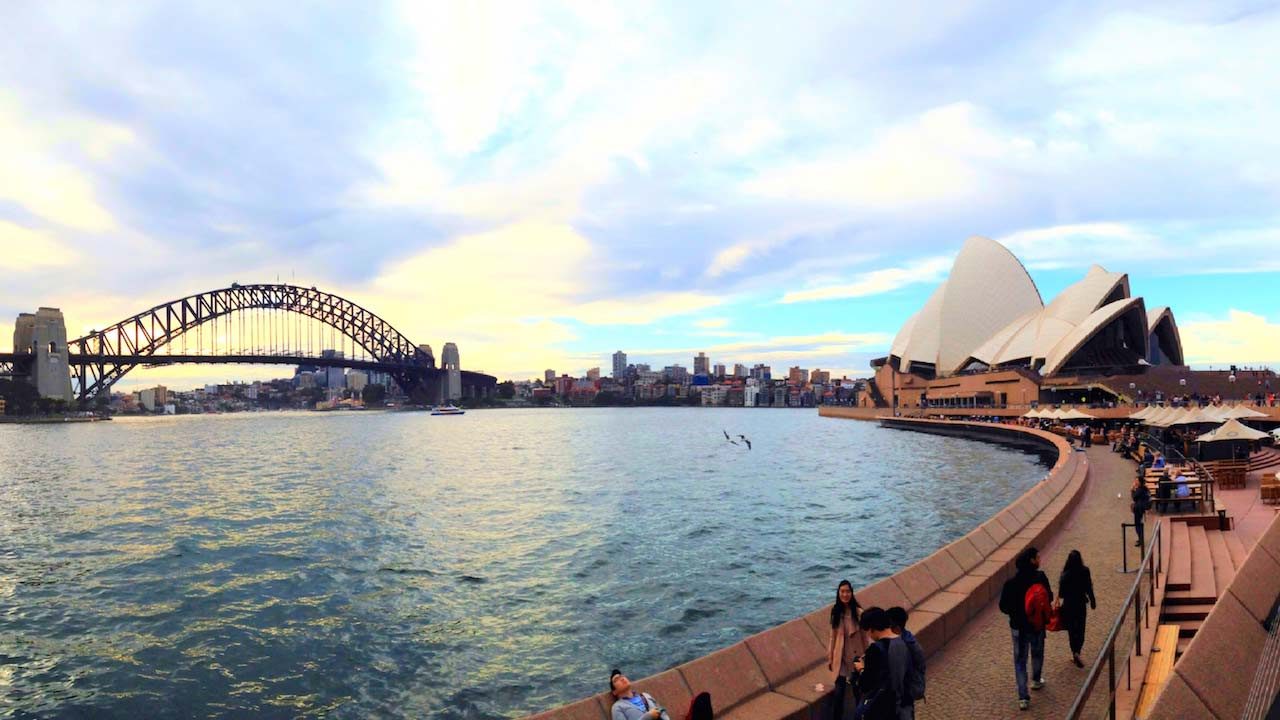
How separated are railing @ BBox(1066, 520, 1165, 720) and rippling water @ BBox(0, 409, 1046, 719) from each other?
15.3ft

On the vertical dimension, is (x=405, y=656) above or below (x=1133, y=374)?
below

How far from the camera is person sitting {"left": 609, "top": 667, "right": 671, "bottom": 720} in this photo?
16.5 ft

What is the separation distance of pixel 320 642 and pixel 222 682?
1456 mm

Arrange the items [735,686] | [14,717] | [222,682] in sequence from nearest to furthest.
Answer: [735,686], [14,717], [222,682]

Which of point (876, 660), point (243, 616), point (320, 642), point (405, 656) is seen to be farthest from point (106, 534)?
point (876, 660)

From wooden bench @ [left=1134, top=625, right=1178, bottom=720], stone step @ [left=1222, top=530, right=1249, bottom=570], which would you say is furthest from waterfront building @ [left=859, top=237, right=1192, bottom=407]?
wooden bench @ [left=1134, top=625, right=1178, bottom=720]

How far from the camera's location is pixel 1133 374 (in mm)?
59281

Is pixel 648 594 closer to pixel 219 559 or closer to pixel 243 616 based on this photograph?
pixel 243 616

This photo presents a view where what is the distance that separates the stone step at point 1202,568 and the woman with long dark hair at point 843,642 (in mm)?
4982

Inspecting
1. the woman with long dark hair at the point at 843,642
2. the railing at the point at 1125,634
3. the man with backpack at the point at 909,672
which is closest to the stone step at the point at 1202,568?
the railing at the point at 1125,634

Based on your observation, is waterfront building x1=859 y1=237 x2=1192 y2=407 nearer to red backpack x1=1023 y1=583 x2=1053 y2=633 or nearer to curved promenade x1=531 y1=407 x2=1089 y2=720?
curved promenade x1=531 y1=407 x2=1089 y2=720

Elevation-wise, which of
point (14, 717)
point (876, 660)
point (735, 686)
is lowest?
point (14, 717)

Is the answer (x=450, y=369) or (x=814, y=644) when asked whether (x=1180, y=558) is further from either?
(x=450, y=369)

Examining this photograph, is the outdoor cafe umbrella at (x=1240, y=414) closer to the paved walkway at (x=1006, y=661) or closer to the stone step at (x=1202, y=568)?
the stone step at (x=1202, y=568)
